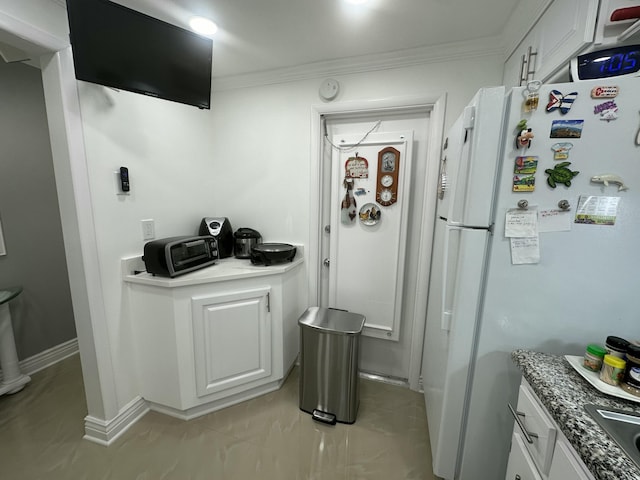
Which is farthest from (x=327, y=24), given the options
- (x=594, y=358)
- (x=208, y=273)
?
(x=594, y=358)

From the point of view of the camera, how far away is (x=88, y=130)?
1336mm

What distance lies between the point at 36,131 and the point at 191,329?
2056 mm

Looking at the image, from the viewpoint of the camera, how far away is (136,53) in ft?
4.21

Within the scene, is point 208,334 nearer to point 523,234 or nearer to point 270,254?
point 270,254

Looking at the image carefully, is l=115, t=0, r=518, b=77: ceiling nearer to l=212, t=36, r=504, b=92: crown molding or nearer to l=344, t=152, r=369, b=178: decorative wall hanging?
l=212, t=36, r=504, b=92: crown molding

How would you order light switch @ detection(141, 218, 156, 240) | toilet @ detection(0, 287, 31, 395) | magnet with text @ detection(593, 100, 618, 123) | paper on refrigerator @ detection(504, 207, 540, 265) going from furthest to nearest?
toilet @ detection(0, 287, 31, 395) < light switch @ detection(141, 218, 156, 240) < paper on refrigerator @ detection(504, 207, 540, 265) < magnet with text @ detection(593, 100, 618, 123)

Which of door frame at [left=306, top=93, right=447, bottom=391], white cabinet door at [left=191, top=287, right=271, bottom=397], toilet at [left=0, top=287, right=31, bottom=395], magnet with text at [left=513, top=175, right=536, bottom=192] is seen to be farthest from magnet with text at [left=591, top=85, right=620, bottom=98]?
toilet at [left=0, top=287, right=31, bottom=395]

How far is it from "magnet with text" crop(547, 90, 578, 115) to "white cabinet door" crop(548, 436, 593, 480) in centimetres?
101

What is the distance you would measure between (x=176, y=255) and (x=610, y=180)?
198 cm

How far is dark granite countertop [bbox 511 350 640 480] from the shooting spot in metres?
0.54

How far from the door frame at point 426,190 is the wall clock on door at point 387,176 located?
209 mm

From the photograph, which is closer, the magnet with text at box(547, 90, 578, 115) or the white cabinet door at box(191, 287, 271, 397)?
the magnet with text at box(547, 90, 578, 115)

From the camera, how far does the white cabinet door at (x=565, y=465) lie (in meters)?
0.60

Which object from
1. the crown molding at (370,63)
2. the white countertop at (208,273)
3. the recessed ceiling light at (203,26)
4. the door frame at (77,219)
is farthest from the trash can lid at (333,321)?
the recessed ceiling light at (203,26)
